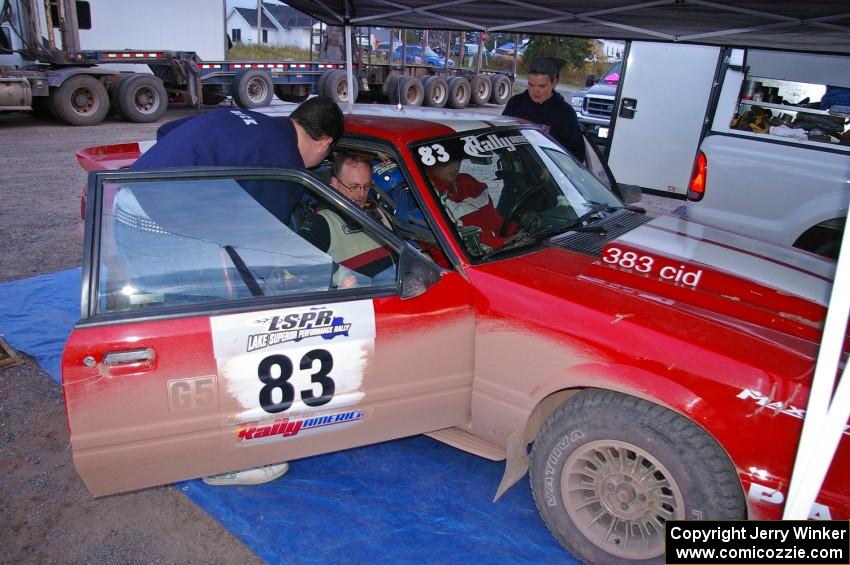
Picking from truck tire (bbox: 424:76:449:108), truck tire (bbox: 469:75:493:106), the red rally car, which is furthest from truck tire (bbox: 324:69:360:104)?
the red rally car

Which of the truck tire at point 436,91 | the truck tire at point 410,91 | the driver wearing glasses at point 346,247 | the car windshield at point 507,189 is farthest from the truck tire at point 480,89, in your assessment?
the driver wearing glasses at point 346,247

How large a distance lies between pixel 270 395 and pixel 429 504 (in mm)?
1037

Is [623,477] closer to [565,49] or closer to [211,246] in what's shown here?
[211,246]

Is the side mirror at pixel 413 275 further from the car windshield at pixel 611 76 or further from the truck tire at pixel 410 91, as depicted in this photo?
the truck tire at pixel 410 91

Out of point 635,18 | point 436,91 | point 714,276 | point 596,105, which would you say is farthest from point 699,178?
point 436,91

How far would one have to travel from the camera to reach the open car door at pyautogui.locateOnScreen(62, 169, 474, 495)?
2.14 m

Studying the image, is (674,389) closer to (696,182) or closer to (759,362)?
(759,362)

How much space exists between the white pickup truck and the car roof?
261cm

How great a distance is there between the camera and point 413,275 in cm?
242

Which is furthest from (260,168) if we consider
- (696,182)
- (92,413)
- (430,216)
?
(696,182)

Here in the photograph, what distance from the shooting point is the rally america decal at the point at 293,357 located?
2.24 m

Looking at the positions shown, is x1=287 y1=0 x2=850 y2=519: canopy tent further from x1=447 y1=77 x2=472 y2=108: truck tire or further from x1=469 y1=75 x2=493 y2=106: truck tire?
x1=469 y1=75 x2=493 y2=106: truck tire

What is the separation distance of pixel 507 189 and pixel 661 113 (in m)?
6.57

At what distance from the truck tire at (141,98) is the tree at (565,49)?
70.0ft
